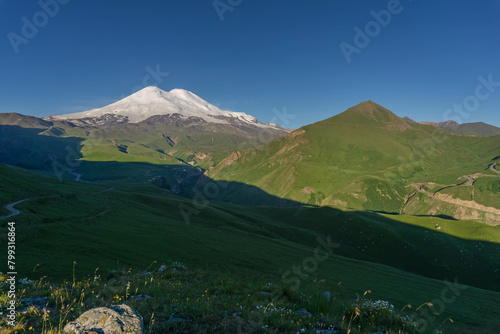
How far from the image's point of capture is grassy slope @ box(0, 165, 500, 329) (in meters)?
35.7

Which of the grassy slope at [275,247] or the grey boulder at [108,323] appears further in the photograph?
the grassy slope at [275,247]

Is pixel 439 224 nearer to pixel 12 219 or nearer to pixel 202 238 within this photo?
pixel 202 238

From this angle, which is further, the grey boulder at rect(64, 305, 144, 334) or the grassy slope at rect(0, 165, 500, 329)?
the grassy slope at rect(0, 165, 500, 329)

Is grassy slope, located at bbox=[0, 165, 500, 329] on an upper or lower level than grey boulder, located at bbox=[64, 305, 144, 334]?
lower

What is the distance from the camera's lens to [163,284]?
16516 millimetres

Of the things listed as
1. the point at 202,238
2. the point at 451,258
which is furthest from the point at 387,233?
the point at 202,238

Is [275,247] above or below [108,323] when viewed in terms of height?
below

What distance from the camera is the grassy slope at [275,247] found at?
35.7 metres

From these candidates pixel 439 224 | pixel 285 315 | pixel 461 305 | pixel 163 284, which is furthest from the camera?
pixel 439 224

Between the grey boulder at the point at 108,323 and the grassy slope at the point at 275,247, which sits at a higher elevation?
the grey boulder at the point at 108,323

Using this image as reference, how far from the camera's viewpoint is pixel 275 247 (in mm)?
73500

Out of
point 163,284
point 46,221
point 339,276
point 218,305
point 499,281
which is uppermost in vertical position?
point 218,305

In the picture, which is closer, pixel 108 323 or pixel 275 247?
pixel 108 323

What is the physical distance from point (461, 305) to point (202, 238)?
183 ft
